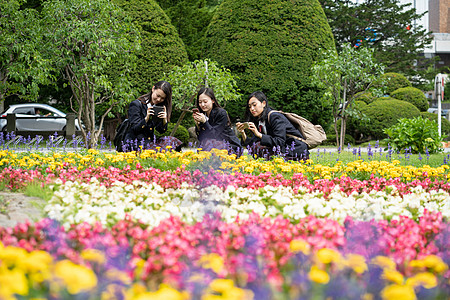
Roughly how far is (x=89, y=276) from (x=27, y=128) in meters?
15.3

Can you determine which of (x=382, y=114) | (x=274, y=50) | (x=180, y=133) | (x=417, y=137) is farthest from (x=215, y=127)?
(x=382, y=114)

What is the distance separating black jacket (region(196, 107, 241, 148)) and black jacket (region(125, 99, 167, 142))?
0.55 m

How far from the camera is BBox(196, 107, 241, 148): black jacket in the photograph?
6.26 m

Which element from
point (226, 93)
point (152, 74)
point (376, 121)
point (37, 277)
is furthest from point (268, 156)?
point (376, 121)

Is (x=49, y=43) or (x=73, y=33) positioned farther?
(x=49, y=43)

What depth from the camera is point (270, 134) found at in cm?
639

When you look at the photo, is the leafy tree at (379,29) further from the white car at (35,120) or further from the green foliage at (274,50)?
the white car at (35,120)

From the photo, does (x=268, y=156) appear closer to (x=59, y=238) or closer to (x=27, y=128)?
(x=59, y=238)

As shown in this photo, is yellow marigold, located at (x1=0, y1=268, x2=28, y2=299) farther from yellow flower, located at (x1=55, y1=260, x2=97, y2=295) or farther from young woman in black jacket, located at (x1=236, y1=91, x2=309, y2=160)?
young woman in black jacket, located at (x1=236, y1=91, x2=309, y2=160)

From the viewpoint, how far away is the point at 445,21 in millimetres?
57625

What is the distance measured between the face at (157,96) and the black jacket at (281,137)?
4.43ft

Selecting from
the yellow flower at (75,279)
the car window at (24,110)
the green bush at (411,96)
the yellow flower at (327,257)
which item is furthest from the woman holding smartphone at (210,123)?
the green bush at (411,96)

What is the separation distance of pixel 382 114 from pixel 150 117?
11781 millimetres

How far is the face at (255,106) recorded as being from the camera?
618cm
